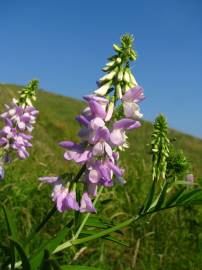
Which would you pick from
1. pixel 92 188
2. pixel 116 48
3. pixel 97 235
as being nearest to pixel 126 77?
pixel 116 48

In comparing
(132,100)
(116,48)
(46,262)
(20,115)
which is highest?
(20,115)

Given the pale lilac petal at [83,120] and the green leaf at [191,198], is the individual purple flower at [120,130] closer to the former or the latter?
the pale lilac petal at [83,120]

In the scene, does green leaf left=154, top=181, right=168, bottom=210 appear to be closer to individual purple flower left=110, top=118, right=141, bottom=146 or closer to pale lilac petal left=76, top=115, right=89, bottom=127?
individual purple flower left=110, top=118, right=141, bottom=146

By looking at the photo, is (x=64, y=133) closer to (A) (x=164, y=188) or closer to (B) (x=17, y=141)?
(B) (x=17, y=141)

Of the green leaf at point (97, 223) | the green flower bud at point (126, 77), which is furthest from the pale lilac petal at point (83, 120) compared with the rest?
the green leaf at point (97, 223)

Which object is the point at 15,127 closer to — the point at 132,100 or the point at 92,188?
the point at 92,188

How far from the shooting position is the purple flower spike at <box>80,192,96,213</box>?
2.17m

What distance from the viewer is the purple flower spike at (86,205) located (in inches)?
85.3

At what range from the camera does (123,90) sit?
2.20 meters

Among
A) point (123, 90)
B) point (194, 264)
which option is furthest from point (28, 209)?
point (123, 90)

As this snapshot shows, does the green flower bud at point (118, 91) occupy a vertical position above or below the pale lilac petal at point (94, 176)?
above

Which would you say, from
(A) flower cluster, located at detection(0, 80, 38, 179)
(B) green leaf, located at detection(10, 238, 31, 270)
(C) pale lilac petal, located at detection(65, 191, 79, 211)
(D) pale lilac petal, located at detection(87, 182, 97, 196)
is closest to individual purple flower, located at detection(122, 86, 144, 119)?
(D) pale lilac petal, located at detection(87, 182, 97, 196)

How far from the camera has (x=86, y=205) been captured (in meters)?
2.18

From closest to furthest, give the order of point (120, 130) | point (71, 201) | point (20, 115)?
point (120, 130), point (71, 201), point (20, 115)
